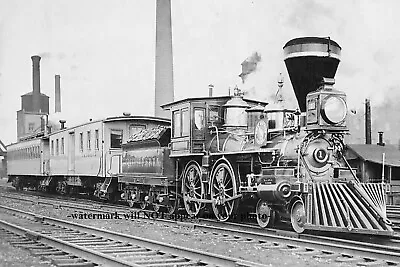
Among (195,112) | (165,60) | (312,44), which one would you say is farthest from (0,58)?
(165,60)

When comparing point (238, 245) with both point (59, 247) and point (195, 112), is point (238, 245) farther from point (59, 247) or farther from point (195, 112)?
point (195, 112)

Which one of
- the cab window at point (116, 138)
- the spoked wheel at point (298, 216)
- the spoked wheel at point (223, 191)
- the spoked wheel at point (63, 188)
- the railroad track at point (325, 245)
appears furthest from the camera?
the spoked wheel at point (63, 188)

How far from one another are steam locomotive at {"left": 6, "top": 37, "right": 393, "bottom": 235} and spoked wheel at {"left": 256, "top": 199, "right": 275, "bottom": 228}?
19 mm

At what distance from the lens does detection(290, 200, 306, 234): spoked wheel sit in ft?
31.1

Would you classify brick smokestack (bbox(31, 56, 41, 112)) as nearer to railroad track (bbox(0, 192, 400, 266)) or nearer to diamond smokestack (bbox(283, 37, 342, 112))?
diamond smokestack (bbox(283, 37, 342, 112))

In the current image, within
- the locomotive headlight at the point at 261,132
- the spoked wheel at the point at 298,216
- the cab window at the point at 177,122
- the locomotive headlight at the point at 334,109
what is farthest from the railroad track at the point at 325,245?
the cab window at the point at 177,122

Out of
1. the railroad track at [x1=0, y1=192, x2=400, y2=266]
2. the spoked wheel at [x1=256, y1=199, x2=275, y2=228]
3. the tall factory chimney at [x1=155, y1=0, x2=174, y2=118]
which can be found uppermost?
the tall factory chimney at [x1=155, y1=0, x2=174, y2=118]

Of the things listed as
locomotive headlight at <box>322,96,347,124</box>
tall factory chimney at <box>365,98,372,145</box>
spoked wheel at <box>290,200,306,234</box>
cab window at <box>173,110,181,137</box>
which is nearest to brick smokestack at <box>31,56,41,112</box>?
tall factory chimney at <box>365,98,372,145</box>

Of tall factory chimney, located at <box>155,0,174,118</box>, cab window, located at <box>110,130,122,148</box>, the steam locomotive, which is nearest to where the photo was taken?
the steam locomotive

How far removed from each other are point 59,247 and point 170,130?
6.51 metres

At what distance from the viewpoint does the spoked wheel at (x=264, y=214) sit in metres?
10.6

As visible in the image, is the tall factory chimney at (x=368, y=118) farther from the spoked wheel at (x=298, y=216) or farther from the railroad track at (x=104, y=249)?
the railroad track at (x=104, y=249)

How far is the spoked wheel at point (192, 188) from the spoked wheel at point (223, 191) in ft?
1.74

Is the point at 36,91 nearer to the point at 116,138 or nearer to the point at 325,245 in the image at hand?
the point at 116,138
